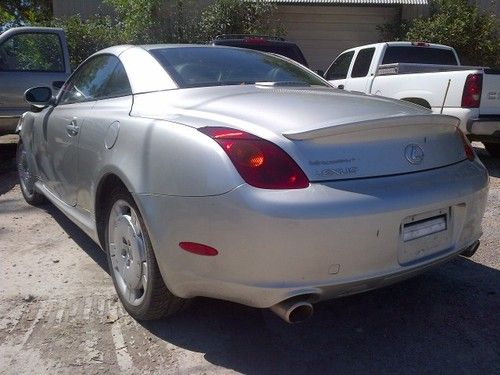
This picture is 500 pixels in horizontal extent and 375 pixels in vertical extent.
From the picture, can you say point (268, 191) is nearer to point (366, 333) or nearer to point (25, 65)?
point (366, 333)

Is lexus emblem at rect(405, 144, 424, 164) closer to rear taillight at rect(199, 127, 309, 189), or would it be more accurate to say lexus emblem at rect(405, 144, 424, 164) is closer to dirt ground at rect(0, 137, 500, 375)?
rear taillight at rect(199, 127, 309, 189)

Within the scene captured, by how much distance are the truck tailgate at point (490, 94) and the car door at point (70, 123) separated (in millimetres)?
4613

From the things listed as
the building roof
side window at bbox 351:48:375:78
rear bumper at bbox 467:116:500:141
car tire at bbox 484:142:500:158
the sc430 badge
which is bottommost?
car tire at bbox 484:142:500:158

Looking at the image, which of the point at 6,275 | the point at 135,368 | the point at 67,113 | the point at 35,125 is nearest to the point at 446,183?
the point at 135,368

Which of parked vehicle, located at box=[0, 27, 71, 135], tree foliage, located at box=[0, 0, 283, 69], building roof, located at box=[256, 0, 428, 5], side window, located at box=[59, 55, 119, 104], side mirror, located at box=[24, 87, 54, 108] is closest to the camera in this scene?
side window, located at box=[59, 55, 119, 104]

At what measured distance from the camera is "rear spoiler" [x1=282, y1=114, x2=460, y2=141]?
2438 mm

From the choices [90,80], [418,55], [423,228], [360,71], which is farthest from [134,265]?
[418,55]

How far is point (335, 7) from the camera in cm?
1572

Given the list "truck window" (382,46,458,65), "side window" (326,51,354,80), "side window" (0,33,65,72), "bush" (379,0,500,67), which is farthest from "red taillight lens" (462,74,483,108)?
"bush" (379,0,500,67)

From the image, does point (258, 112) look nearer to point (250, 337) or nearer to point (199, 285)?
point (199, 285)

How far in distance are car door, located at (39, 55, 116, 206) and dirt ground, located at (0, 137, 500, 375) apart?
670mm

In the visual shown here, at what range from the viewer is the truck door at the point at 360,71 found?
29.6 feet

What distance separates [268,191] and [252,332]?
1001 millimetres

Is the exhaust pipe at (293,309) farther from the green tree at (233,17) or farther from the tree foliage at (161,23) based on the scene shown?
the green tree at (233,17)
